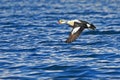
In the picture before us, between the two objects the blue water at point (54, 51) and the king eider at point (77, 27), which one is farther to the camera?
the king eider at point (77, 27)

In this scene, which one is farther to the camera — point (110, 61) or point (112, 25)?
point (112, 25)

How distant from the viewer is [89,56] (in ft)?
71.4

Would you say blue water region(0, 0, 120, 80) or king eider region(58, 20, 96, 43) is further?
king eider region(58, 20, 96, 43)

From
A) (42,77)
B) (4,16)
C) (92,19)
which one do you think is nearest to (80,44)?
(42,77)

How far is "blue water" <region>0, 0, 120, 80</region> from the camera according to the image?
1816 cm

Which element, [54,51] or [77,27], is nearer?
[77,27]

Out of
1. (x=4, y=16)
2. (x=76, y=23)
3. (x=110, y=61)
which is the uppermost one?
(x=4, y=16)

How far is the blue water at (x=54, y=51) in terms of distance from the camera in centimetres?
1816

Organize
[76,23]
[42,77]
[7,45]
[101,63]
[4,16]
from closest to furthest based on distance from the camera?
[42,77]
[101,63]
[76,23]
[7,45]
[4,16]

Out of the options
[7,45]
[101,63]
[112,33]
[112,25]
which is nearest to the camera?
[101,63]

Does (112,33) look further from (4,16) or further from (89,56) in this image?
(4,16)

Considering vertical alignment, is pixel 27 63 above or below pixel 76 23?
below

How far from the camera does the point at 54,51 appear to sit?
75.8 feet

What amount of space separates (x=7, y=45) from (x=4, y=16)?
16.7m
